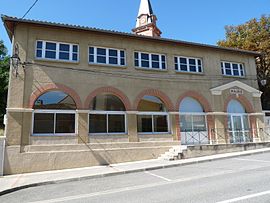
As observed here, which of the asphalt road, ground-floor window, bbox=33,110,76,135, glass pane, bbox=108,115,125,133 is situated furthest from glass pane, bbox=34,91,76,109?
the asphalt road

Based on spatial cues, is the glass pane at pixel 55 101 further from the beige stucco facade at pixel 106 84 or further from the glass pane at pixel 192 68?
the glass pane at pixel 192 68

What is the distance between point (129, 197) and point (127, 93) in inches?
335

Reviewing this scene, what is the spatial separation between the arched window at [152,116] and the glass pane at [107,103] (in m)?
1.38

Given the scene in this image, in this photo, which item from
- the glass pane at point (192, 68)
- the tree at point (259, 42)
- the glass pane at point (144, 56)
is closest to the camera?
the glass pane at point (144, 56)

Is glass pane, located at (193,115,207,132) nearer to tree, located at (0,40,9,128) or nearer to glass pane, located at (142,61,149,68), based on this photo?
glass pane, located at (142,61,149,68)

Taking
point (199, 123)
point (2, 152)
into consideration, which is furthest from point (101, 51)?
point (199, 123)

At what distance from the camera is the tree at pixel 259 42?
72.8 ft

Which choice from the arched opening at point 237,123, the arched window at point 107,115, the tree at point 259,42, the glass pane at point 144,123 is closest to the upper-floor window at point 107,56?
the arched window at point 107,115

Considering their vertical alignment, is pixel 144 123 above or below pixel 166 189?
above

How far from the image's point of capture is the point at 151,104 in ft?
48.6

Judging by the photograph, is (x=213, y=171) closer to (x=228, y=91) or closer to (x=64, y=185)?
(x=64, y=185)

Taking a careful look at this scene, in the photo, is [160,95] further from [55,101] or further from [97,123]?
[55,101]

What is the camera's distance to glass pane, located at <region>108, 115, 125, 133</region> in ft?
44.2

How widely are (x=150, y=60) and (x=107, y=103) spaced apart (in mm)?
4456
